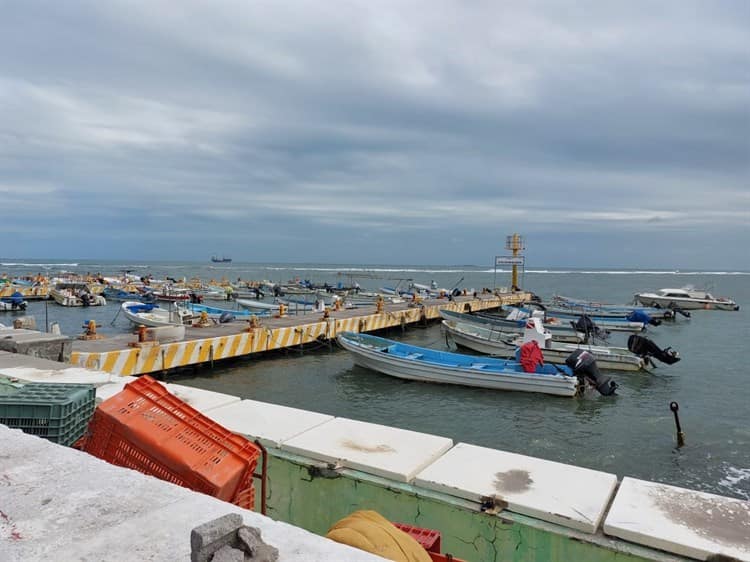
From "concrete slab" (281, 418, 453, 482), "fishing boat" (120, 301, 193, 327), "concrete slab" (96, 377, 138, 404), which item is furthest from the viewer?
"fishing boat" (120, 301, 193, 327)

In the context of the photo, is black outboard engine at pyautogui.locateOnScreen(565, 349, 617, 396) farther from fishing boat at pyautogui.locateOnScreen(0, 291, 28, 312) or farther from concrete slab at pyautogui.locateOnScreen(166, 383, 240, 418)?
fishing boat at pyautogui.locateOnScreen(0, 291, 28, 312)

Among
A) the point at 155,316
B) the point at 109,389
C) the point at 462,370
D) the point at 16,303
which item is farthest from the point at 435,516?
the point at 16,303

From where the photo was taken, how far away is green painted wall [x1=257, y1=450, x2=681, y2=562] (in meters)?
3.52

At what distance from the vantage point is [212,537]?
6.60 feet

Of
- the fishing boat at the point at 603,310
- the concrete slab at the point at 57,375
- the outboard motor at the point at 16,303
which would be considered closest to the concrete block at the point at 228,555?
the concrete slab at the point at 57,375

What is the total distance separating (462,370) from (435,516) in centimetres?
1395

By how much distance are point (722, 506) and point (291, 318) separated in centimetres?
2425

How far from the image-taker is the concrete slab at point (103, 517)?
227 centimetres

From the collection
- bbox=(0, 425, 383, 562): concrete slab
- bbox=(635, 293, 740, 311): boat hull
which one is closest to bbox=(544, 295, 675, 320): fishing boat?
bbox=(635, 293, 740, 311): boat hull

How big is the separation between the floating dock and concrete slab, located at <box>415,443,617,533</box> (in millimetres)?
13212

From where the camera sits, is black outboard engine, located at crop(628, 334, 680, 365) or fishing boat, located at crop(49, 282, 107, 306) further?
fishing boat, located at crop(49, 282, 107, 306)

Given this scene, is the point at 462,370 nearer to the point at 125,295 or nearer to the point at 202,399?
the point at 202,399

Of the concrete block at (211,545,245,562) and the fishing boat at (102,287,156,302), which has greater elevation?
the concrete block at (211,545,245,562)

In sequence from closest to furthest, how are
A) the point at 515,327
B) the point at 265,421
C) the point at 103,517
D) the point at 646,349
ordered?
1. the point at 103,517
2. the point at 265,421
3. the point at 646,349
4. the point at 515,327
